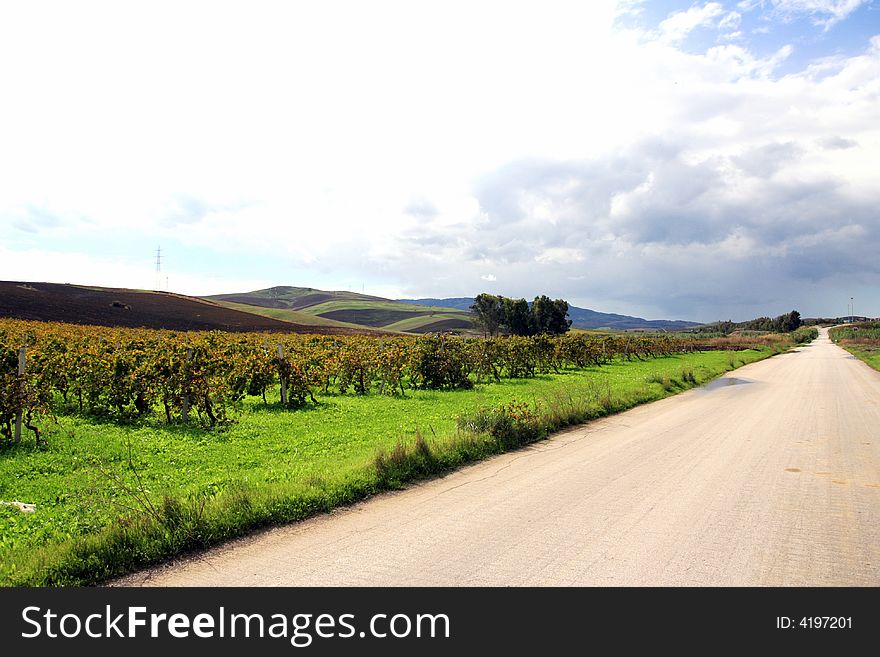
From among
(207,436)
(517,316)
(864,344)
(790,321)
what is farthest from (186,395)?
(790,321)

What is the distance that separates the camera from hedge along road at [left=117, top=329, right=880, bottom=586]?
4.73m

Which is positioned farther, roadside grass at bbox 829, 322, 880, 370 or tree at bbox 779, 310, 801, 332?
tree at bbox 779, 310, 801, 332

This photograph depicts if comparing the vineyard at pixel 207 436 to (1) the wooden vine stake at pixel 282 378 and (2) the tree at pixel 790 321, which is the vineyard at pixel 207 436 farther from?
(2) the tree at pixel 790 321

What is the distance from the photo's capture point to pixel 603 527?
5906mm

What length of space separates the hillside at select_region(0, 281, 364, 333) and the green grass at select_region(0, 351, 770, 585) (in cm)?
4140

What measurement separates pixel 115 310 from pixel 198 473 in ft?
183

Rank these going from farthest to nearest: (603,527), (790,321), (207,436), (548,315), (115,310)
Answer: (790,321)
(548,315)
(115,310)
(207,436)
(603,527)

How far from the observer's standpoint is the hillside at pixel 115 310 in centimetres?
4747

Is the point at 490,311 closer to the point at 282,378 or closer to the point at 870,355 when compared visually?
the point at 870,355

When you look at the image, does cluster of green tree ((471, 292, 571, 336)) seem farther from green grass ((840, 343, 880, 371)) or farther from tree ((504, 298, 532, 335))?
green grass ((840, 343, 880, 371))

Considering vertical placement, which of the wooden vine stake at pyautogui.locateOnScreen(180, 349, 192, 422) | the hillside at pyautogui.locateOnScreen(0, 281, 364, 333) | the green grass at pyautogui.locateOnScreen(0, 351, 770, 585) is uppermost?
the hillside at pyautogui.locateOnScreen(0, 281, 364, 333)

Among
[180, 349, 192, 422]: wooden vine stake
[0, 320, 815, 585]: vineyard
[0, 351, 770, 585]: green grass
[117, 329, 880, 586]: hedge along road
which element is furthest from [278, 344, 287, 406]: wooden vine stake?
[117, 329, 880, 586]: hedge along road

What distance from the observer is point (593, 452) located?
10.2m
